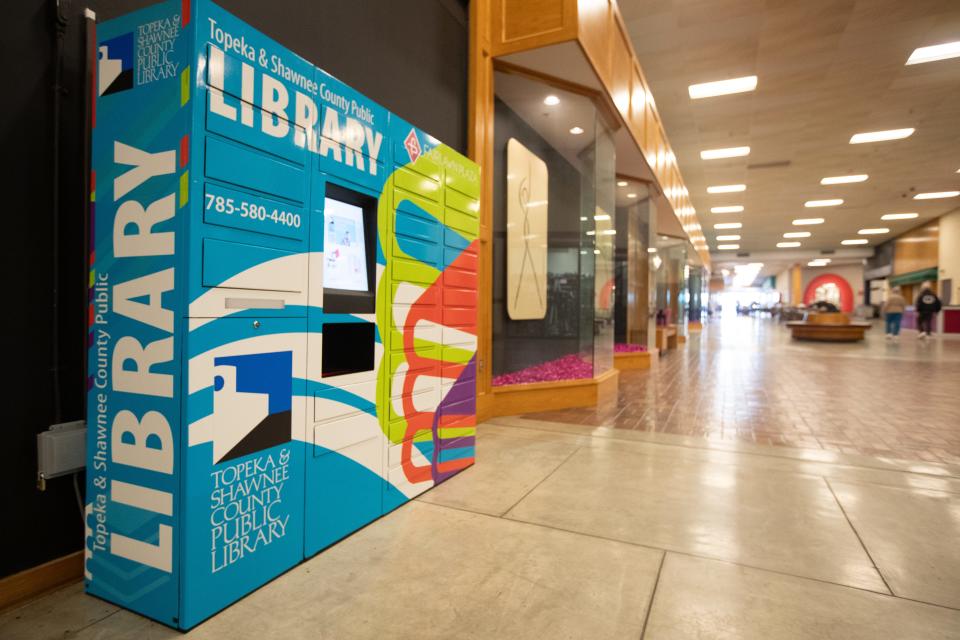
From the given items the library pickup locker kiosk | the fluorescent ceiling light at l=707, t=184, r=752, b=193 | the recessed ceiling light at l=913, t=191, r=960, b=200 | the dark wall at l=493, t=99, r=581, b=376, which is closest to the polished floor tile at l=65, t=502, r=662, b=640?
the library pickup locker kiosk

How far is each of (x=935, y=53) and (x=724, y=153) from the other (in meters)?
4.49

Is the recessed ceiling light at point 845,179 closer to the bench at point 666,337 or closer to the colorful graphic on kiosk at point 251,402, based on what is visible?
the bench at point 666,337

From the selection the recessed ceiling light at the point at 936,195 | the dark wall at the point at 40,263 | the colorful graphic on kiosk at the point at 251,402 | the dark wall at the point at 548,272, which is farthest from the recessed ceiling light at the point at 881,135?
the dark wall at the point at 40,263

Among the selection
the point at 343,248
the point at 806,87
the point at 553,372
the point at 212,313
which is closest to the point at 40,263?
the point at 212,313

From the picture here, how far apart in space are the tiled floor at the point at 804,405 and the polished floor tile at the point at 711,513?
1.03 metres

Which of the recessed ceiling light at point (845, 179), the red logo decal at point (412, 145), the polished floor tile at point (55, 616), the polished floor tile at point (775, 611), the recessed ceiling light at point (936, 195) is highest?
the recessed ceiling light at point (936, 195)

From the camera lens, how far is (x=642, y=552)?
204 centimetres

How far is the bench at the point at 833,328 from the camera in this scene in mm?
14297

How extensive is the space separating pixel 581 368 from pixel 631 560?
11.3ft

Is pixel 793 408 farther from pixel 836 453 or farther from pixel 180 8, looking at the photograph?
pixel 180 8

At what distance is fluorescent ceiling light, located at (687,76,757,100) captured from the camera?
26.1 ft

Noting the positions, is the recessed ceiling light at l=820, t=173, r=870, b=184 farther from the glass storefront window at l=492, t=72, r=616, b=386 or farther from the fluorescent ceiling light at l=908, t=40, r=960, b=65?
the glass storefront window at l=492, t=72, r=616, b=386

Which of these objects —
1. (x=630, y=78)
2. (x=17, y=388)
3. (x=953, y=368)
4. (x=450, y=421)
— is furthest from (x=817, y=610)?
(x=953, y=368)

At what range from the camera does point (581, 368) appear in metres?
5.36
